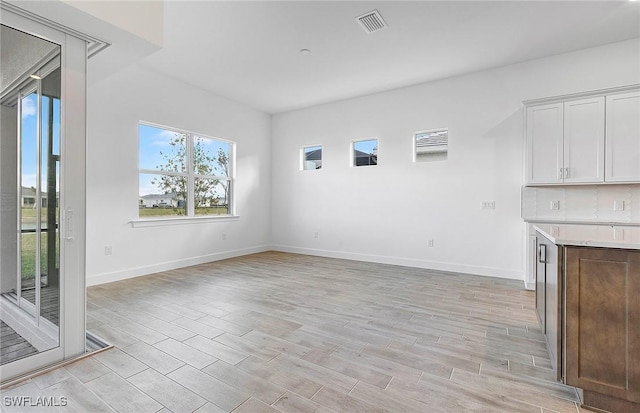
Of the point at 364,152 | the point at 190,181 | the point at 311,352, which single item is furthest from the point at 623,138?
the point at 190,181

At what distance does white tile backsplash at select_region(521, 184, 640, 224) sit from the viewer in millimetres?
3809

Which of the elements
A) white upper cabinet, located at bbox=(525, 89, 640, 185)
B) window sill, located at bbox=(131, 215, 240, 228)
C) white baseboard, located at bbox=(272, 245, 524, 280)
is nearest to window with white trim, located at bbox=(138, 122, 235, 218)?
window sill, located at bbox=(131, 215, 240, 228)

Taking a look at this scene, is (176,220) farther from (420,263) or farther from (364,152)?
(420,263)

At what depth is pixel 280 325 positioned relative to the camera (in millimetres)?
2811

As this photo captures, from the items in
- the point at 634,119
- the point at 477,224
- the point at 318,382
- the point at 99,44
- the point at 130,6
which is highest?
the point at 130,6

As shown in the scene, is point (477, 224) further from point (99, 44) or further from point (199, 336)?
point (99, 44)

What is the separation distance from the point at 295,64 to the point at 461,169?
314cm

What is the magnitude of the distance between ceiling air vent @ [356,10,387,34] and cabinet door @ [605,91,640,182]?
3.00m

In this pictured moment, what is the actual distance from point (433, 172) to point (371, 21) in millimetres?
2753

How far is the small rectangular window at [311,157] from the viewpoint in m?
6.60

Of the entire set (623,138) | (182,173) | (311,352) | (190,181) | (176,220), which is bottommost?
(311,352)

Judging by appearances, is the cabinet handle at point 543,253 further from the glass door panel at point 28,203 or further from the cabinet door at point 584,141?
the glass door panel at point 28,203

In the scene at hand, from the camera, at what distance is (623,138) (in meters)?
3.66

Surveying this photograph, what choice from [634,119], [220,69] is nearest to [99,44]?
[220,69]
